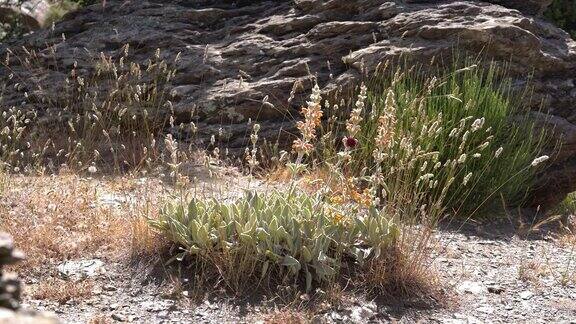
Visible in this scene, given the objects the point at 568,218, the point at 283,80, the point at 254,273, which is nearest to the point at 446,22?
the point at 283,80

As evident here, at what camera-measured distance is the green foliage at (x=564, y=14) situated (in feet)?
36.1

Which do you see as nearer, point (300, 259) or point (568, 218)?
point (300, 259)

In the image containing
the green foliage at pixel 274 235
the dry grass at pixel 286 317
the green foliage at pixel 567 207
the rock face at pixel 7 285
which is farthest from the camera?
the green foliage at pixel 567 207

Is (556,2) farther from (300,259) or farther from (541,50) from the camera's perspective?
(300,259)

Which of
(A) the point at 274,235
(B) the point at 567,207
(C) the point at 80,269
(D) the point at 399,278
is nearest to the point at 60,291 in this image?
(C) the point at 80,269

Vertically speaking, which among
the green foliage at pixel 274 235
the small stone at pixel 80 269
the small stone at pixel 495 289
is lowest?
the small stone at pixel 495 289

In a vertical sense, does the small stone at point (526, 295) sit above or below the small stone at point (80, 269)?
below

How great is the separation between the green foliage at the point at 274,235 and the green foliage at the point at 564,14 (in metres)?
7.60

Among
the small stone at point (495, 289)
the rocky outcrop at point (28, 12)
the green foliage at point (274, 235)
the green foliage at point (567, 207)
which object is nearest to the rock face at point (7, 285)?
the green foliage at point (274, 235)

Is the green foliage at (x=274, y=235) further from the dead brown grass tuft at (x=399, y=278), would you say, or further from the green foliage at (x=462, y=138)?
the green foliage at (x=462, y=138)

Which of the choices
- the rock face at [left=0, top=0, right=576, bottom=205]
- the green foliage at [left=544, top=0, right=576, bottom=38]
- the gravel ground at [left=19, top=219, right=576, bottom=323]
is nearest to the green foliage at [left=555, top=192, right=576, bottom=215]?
the rock face at [left=0, top=0, right=576, bottom=205]

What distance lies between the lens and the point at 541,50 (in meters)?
7.34

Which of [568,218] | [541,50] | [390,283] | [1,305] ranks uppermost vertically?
[1,305]

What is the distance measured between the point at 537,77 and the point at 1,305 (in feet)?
21.2
